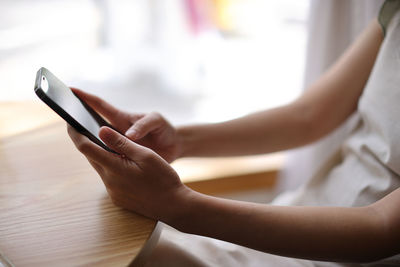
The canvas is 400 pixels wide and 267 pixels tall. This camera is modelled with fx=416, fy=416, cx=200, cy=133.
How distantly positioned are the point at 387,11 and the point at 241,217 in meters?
0.46

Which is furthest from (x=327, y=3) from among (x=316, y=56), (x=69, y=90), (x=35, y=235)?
(x=35, y=235)

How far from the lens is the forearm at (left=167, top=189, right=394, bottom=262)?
0.53m

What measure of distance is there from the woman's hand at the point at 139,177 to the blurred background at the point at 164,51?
0.78m

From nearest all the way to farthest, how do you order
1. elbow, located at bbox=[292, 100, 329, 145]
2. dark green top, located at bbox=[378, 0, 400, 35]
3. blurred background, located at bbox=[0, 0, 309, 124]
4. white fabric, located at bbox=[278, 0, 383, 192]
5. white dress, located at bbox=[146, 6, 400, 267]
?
white dress, located at bbox=[146, 6, 400, 267], dark green top, located at bbox=[378, 0, 400, 35], elbow, located at bbox=[292, 100, 329, 145], white fabric, located at bbox=[278, 0, 383, 192], blurred background, located at bbox=[0, 0, 309, 124]

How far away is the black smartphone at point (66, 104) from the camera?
19.1 inches

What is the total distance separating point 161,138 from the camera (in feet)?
2.34

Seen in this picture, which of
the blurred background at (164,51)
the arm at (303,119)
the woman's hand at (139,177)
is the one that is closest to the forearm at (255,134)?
the arm at (303,119)

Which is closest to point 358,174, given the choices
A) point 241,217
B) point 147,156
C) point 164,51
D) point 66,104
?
point 241,217

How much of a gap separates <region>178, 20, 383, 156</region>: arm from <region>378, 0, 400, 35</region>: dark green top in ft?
0.10

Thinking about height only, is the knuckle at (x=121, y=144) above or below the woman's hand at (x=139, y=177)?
above

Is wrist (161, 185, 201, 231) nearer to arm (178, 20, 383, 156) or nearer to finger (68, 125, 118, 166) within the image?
finger (68, 125, 118, 166)

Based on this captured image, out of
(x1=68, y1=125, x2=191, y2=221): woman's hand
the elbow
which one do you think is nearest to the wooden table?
(x1=68, y1=125, x2=191, y2=221): woman's hand

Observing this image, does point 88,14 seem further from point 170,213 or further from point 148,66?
point 170,213

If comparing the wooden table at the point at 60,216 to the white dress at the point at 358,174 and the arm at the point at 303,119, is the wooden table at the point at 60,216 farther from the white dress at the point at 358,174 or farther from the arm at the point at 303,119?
the arm at the point at 303,119
